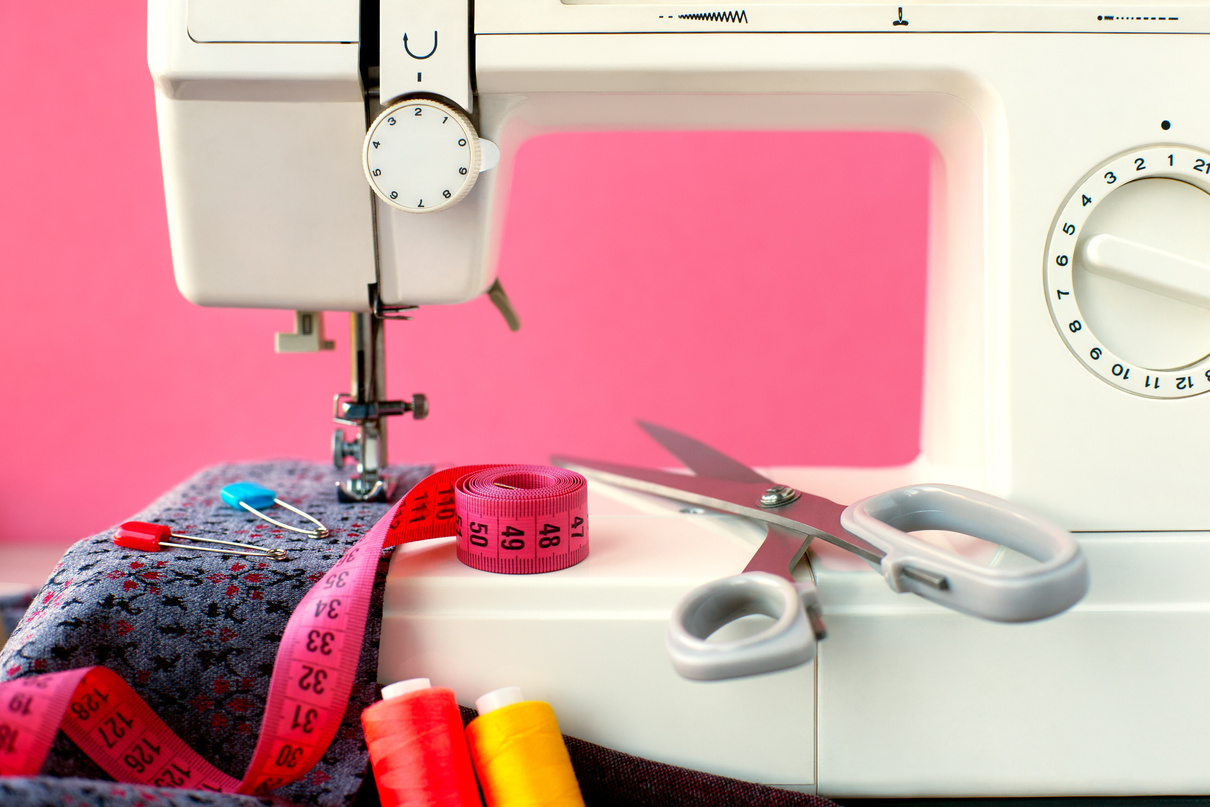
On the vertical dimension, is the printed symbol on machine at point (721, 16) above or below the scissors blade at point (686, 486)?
above

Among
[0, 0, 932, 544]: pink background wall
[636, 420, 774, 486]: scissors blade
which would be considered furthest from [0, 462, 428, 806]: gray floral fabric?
[0, 0, 932, 544]: pink background wall

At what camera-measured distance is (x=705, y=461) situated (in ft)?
3.16

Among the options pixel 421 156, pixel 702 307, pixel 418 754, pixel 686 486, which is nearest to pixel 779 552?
pixel 686 486

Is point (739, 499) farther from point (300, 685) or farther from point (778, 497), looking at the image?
point (300, 685)

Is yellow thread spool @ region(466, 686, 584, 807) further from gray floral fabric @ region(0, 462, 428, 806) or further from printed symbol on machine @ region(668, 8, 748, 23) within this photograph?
printed symbol on machine @ region(668, 8, 748, 23)

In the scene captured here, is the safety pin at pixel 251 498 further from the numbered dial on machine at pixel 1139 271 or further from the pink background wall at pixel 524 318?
the pink background wall at pixel 524 318

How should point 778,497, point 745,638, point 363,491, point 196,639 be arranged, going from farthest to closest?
1. point 363,491
2. point 778,497
3. point 196,639
4. point 745,638

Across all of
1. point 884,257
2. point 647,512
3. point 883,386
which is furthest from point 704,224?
point 647,512

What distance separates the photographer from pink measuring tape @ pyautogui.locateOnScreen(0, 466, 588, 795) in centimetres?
57

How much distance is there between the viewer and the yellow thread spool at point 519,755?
2.01ft

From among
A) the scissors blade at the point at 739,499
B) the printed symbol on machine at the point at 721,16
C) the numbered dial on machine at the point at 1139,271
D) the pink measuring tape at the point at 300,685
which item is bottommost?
the pink measuring tape at the point at 300,685

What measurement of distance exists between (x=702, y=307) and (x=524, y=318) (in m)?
0.35

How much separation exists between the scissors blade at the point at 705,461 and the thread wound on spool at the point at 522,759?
0.33 meters

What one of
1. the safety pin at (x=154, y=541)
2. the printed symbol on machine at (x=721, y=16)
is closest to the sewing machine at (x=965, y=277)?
the printed symbol on machine at (x=721, y=16)
